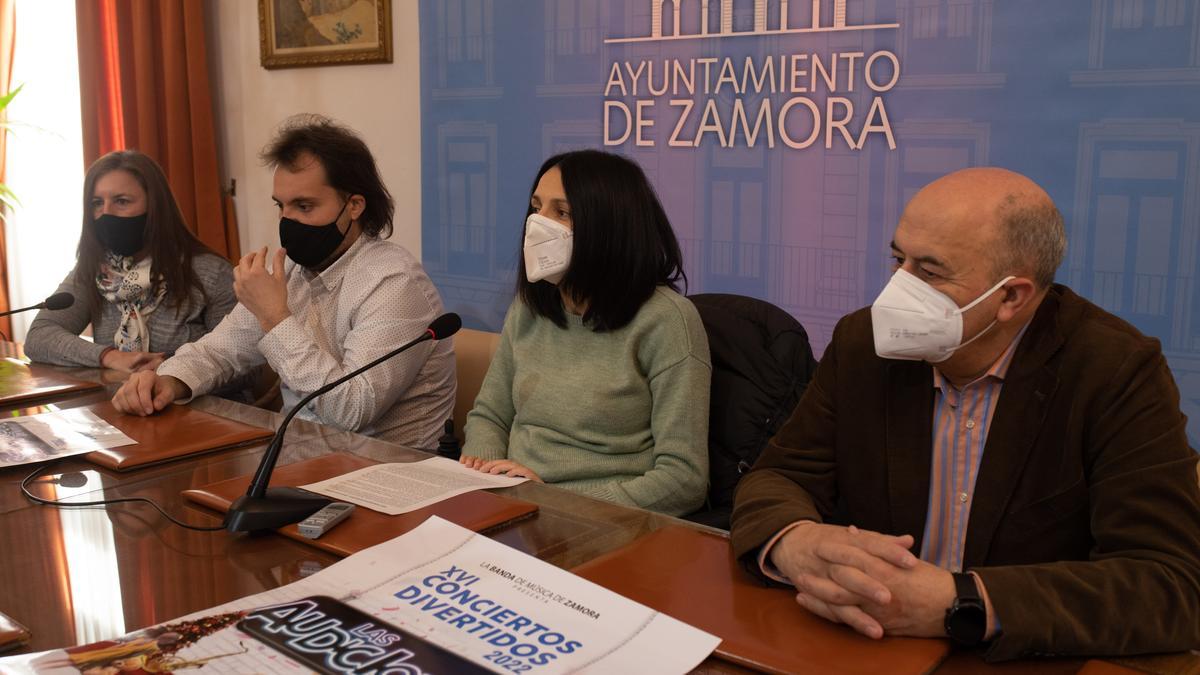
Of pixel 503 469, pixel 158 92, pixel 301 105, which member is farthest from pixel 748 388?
pixel 158 92

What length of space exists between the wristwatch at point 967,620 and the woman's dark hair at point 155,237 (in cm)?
229

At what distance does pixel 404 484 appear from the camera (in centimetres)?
151

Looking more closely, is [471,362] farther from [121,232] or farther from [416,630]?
[416,630]

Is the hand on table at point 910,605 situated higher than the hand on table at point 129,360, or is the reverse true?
the hand on table at point 910,605

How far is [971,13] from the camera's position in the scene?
2.31 meters

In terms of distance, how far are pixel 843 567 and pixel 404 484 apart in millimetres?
700

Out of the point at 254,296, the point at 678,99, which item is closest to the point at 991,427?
the point at 254,296

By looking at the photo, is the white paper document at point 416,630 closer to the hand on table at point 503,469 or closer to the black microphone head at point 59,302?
the hand on table at point 503,469

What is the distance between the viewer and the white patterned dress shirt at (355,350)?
206 centimetres

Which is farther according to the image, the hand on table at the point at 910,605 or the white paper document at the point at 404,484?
the white paper document at the point at 404,484

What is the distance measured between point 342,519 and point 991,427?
0.85 m

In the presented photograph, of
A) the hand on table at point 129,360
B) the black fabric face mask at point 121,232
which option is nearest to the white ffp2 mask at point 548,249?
the hand on table at point 129,360

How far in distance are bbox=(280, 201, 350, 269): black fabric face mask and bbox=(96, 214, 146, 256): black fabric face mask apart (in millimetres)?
682

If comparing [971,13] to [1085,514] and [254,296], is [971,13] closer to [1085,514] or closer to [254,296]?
[1085,514]
